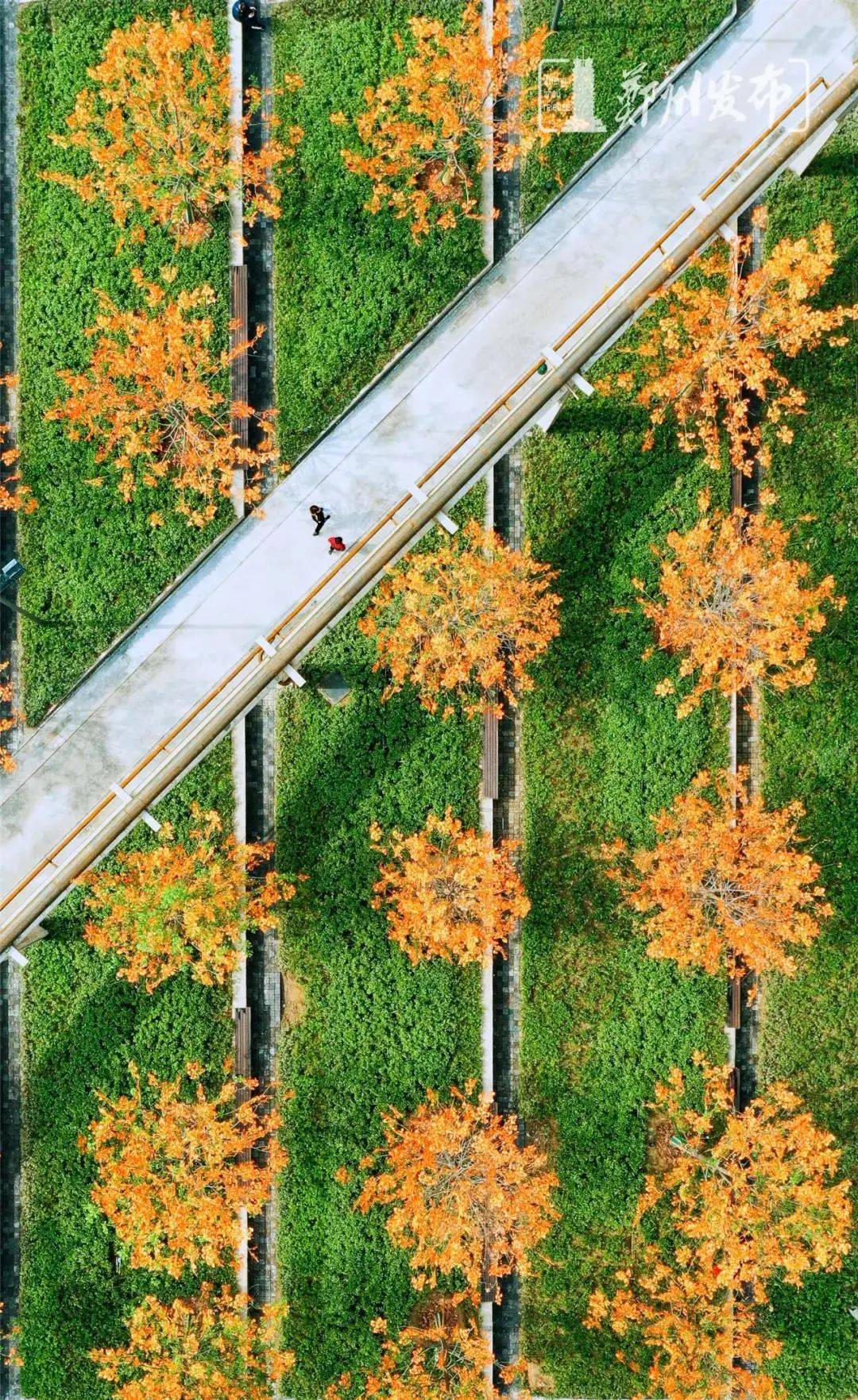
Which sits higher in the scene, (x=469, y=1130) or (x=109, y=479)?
(x=109, y=479)

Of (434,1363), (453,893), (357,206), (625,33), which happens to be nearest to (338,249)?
(357,206)

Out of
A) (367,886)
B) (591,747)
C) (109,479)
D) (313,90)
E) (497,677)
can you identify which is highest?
(313,90)

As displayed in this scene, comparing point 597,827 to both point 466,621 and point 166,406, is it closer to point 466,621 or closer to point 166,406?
point 466,621

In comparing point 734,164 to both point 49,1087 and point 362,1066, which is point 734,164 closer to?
point 362,1066

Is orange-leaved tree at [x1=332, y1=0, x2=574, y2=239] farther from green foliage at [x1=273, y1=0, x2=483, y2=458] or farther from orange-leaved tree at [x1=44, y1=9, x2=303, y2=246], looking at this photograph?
orange-leaved tree at [x1=44, y1=9, x2=303, y2=246]

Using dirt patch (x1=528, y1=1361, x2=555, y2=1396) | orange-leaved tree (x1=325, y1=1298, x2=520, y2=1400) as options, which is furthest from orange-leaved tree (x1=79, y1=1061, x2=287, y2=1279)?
dirt patch (x1=528, y1=1361, x2=555, y2=1396)

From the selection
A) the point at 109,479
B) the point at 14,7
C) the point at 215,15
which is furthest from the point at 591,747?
the point at 14,7
